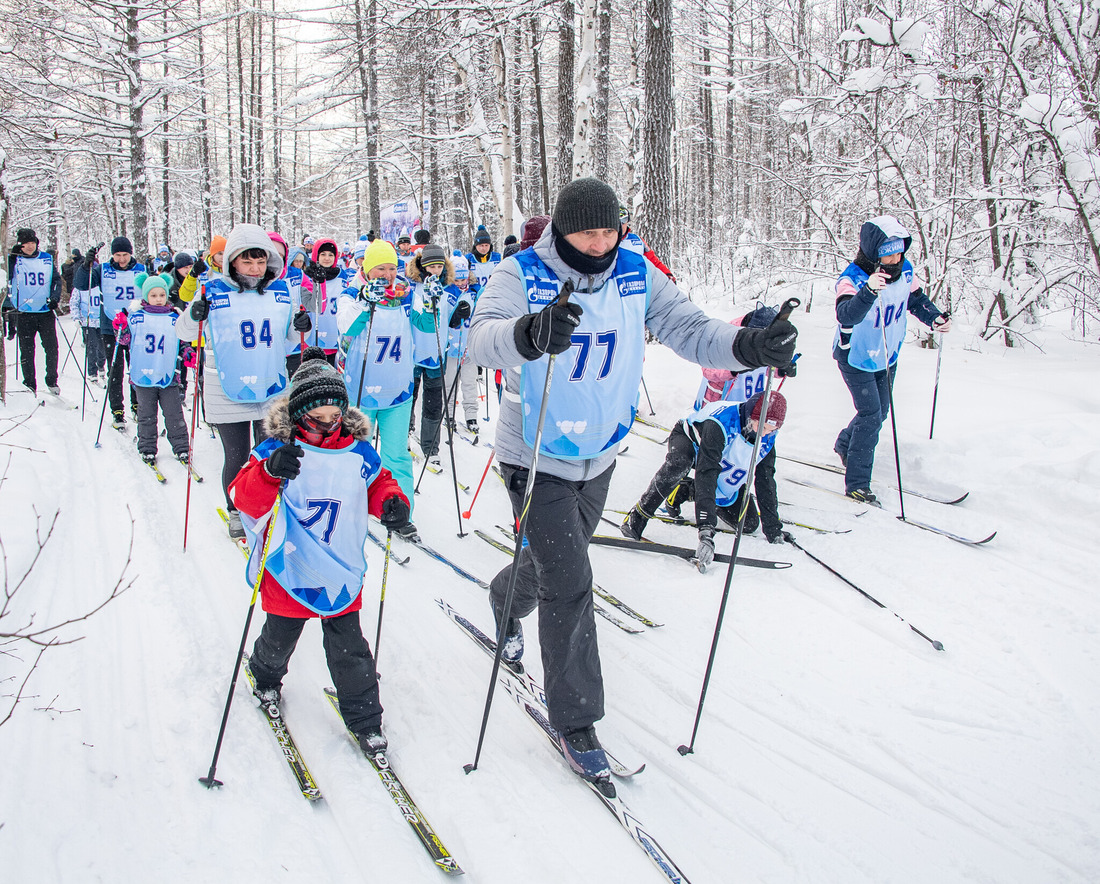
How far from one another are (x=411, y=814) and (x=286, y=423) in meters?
1.54

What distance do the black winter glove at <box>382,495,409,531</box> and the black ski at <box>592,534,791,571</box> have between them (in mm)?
2269

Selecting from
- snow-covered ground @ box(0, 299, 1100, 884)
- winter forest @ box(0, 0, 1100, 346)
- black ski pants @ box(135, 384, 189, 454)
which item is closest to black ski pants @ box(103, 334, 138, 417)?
black ski pants @ box(135, 384, 189, 454)

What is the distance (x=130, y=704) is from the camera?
9.43 feet

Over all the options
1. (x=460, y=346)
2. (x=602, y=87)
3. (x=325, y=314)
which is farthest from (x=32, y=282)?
(x=602, y=87)

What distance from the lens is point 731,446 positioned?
177 inches

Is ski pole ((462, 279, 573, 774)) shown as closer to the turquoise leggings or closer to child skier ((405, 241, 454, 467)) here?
the turquoise leggings

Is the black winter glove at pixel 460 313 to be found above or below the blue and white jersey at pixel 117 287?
below

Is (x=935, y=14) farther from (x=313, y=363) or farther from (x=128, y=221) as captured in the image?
(x=128, y=221)

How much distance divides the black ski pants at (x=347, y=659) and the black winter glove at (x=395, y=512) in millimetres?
401

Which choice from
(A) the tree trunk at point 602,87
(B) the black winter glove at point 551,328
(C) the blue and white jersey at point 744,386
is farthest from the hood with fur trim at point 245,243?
(A) the tree trunk at point 602,87

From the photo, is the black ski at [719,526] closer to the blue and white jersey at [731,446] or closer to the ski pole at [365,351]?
the blue and white jersey at [731,446]

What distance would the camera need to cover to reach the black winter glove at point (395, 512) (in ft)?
9.02

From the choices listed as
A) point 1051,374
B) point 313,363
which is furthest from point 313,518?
point 1051,374

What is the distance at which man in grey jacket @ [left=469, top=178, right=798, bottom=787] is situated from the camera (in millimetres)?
2434
